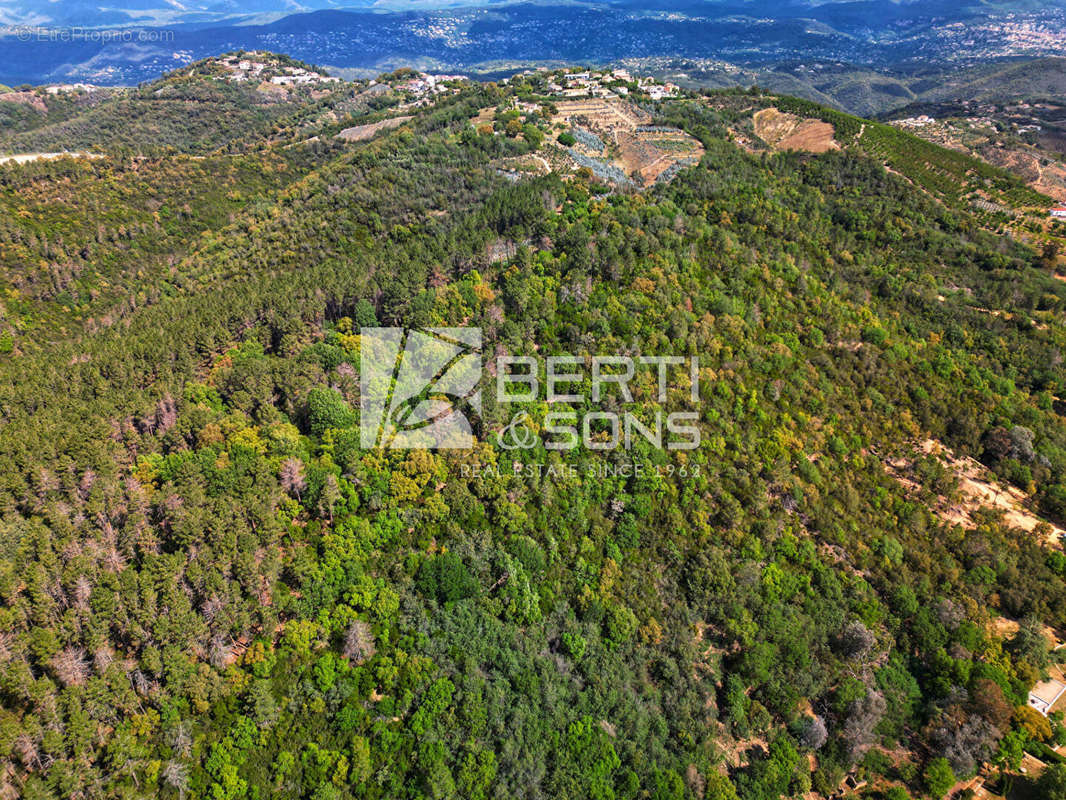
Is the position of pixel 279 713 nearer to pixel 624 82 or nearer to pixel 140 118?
pixel 624 82

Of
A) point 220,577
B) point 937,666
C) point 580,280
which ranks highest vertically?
point 580,280

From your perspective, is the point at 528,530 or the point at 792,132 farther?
the point at 792,132

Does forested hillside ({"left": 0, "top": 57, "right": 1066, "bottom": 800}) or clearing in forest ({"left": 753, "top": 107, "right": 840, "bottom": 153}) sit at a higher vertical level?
clearing in forest ({"left": 753, "top": 107, "right": 840, "bottom": 153})

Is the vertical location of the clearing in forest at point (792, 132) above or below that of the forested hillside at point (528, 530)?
above

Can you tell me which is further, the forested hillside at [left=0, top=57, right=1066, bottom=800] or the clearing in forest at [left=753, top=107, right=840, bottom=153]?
the clearing in forest at [left=753, top=107, right=840, bottom=153]

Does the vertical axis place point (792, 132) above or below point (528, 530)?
above

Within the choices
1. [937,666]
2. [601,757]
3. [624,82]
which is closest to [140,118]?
[624,82]

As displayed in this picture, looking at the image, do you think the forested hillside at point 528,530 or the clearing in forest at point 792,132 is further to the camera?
the clearing in forest at point 792,132

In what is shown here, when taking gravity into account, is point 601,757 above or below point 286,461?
below
